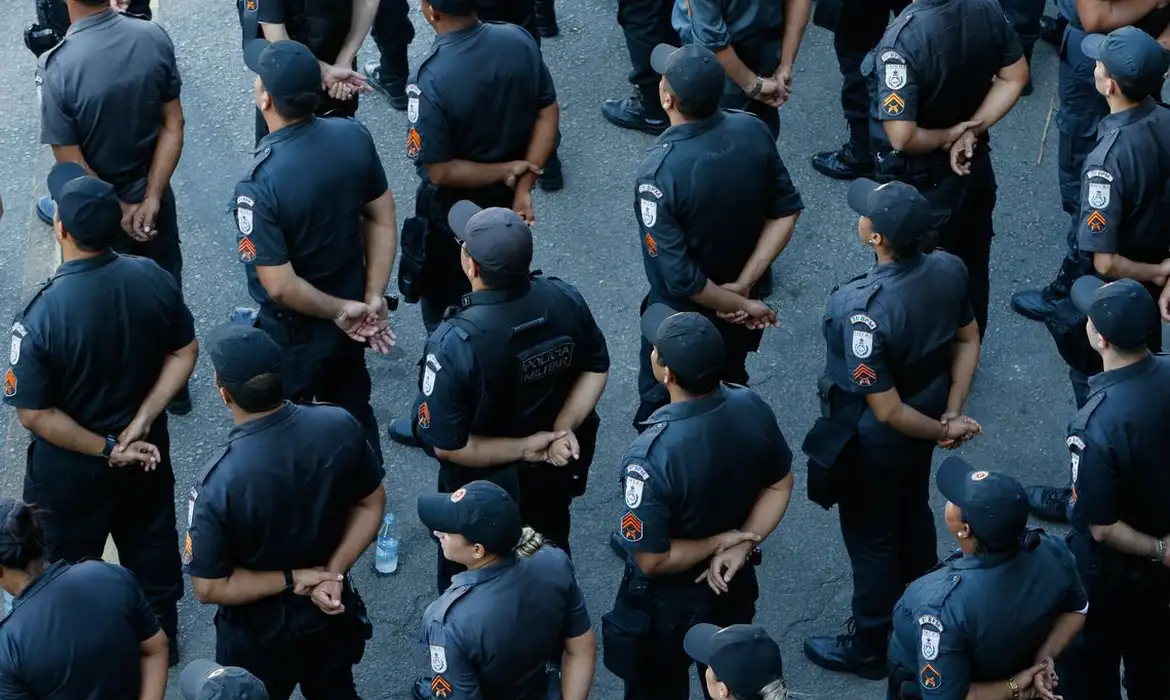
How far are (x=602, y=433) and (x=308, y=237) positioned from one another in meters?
1.89

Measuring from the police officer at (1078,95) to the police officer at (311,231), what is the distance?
333 cm

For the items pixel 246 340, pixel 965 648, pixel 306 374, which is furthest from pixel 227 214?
pixel 965 648

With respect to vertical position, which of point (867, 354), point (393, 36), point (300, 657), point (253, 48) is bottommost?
point (393, 36)

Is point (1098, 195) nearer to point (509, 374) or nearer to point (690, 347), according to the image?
point (690, 347)

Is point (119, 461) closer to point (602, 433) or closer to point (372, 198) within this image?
point (372, 198)

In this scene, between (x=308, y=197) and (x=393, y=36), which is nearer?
(x=308, y=197)

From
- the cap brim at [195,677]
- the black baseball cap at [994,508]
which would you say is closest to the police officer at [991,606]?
the black baseball cap at [994,508]

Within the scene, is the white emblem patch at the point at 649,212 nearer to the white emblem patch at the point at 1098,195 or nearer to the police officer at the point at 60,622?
the white emblem patch at the point at 1098,195

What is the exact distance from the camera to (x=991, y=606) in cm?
543

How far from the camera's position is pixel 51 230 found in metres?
9.34

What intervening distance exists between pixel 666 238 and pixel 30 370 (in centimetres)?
254

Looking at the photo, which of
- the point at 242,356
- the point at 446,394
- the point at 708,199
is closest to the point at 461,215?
the point at 446,394

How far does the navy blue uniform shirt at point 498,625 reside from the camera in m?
5.24

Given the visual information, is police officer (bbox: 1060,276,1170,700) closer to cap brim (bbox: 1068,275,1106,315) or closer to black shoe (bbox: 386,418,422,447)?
cap brim (bbox: 1068,275,1106,315)
